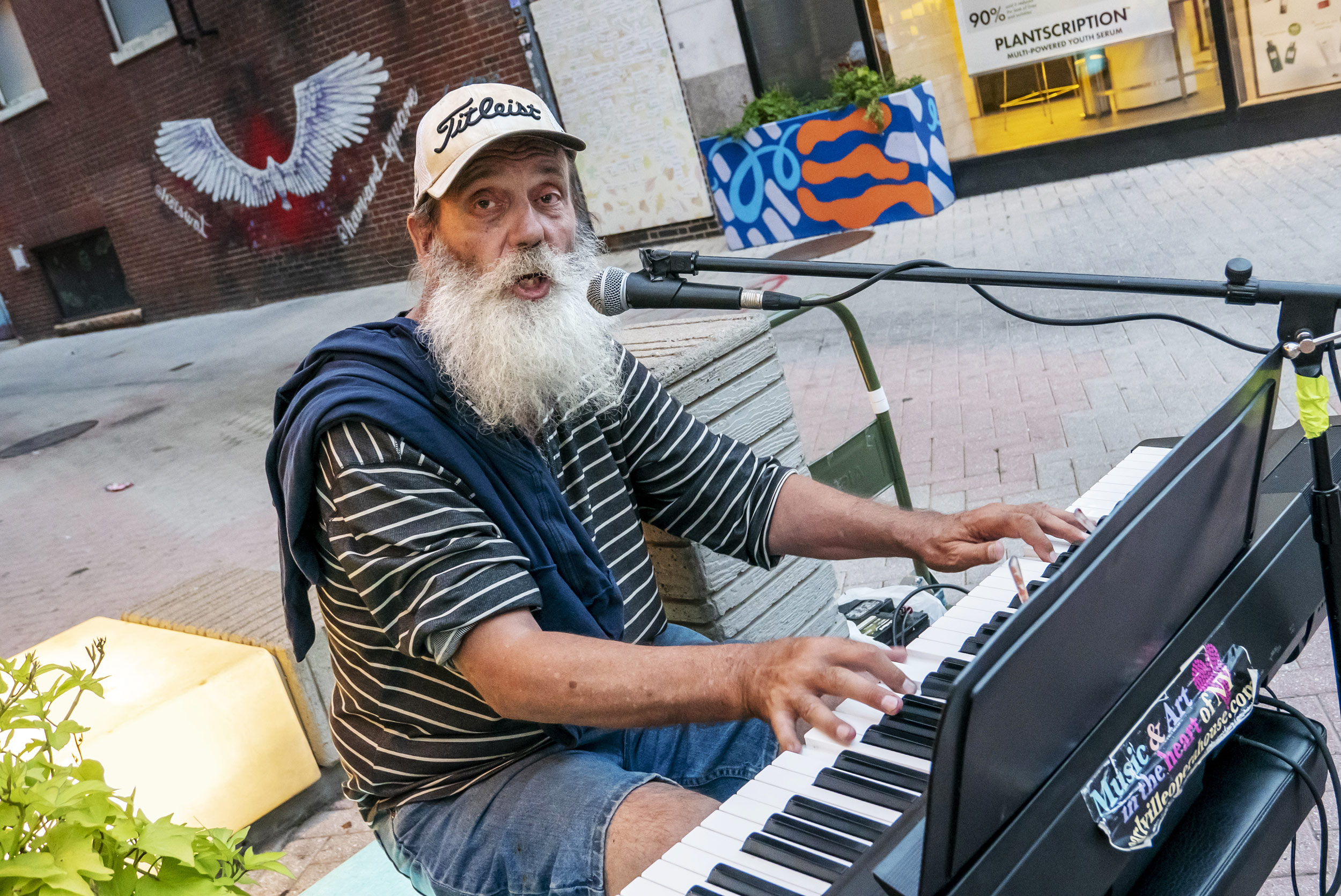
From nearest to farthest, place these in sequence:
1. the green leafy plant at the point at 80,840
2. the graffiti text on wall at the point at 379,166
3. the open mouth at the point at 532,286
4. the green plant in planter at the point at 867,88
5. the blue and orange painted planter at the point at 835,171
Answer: the green leafy plant at the point at 80,840
the open mouth at the point at 532,286
the green plant in planter at the point at 867,88
the blue and orange painted planter at the point at 835,171
the graffiti text on wall at the point at 379,166

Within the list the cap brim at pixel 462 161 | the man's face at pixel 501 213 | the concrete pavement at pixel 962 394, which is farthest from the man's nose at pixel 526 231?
the concrete pavement at pixel 962 394

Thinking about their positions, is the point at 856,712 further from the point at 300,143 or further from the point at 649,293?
the point at 300,143

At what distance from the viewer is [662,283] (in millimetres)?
1723

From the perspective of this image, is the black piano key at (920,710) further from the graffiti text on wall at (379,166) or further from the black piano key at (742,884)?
the graffiti text on wall at (379,166)

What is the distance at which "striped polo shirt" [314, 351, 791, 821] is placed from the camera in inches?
67.6

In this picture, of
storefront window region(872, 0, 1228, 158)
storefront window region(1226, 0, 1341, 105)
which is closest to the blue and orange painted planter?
storefront window region(872, 0, 1228, 158)

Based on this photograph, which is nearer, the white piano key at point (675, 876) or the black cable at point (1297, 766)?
the white piano key at point (675, 876)

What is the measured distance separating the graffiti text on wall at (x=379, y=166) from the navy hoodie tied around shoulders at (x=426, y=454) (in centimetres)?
1073

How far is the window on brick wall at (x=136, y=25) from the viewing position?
44.6 feet

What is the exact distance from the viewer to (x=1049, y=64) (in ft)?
31.0

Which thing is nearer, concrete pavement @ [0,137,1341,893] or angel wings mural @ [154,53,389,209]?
concrete pavement @ [0,137,1341,893]

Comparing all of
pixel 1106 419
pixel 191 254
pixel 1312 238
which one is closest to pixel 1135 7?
pixel 1312 238

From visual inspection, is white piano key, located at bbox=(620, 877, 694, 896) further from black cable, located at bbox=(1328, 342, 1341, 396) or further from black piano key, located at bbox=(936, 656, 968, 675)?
black cable, located at bbox=(1328, 342, 1341, 396)

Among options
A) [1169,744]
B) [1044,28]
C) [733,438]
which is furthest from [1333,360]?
[1044,28]
